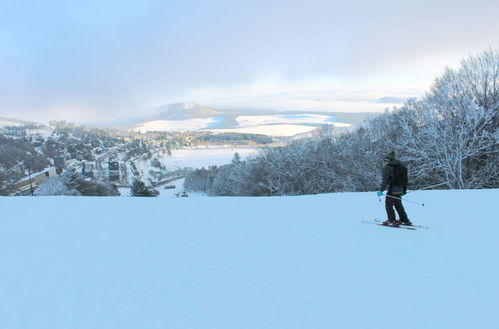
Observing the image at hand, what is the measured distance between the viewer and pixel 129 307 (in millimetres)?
3354

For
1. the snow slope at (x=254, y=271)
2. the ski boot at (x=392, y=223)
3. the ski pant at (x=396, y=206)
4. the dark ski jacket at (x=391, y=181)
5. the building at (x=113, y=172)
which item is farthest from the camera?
the building at (x=113, y=172)

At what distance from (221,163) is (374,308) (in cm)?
4784

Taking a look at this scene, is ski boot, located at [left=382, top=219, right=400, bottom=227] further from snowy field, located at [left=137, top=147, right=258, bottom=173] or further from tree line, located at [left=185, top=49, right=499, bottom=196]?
snowy field, located at [left=137, top=147, right=258, bottom=173]

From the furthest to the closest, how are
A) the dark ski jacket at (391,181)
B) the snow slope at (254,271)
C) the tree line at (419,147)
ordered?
the tree line at (419,147) → the dark ski jacket at (391,181) → the snow slope at (254,271)

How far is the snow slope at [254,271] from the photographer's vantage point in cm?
315

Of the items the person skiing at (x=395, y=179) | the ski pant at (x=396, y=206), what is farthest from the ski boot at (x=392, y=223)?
the person skiing at (x=395, y=179)

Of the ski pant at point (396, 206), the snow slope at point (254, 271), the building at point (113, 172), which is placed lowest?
the building at point (113, 172)

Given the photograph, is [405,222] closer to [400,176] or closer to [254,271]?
[400,176]

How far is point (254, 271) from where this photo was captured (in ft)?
13.7

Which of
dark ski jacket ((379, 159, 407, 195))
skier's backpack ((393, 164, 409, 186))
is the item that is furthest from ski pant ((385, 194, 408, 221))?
skier's backpack ((393, 164, 409, 186))

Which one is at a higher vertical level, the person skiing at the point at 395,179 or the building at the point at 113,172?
the person skiing at the point at 395,179

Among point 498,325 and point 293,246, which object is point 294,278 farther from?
point 498,325

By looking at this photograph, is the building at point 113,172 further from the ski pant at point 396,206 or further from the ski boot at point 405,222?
the ski boot at point 405,222

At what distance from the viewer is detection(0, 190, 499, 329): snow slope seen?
315 centimetres
